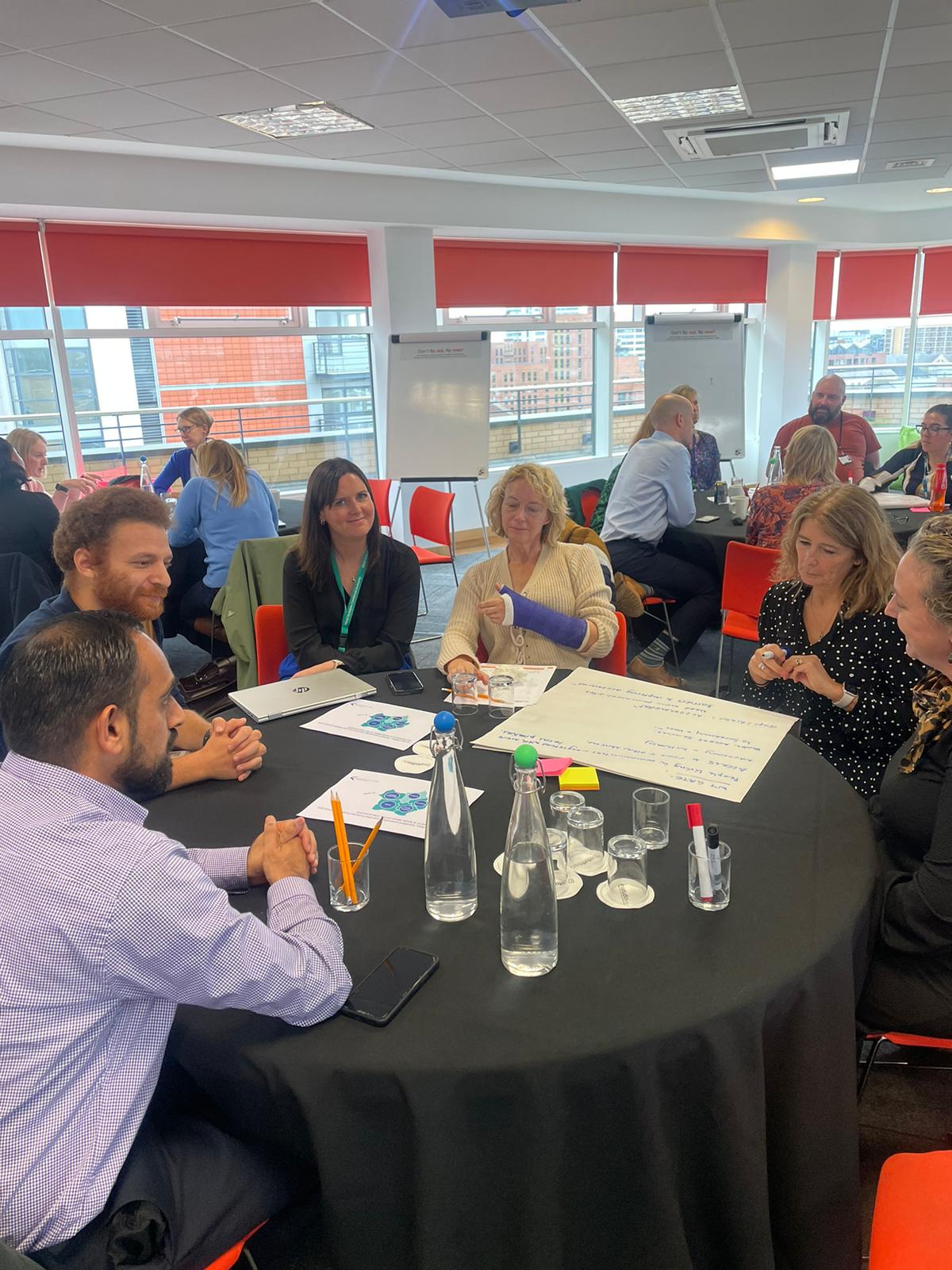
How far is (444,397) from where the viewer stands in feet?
22.2

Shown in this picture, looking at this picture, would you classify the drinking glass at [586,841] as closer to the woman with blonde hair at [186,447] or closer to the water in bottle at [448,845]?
the water in bottle at [448,845]

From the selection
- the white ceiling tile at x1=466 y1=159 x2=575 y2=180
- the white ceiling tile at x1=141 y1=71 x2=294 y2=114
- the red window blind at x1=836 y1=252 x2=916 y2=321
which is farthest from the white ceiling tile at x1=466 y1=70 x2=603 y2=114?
the red window blind at x1=836 y1=252 x2=916 y2=321

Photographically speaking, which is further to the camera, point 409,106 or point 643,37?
point 409,106

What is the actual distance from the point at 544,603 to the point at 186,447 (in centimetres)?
400

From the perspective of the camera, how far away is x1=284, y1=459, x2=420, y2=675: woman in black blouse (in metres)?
2.84

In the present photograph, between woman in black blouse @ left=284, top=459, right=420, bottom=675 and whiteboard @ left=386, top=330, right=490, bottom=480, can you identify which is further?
whiteboard @ left=386, top=330, right=490, bottom=480

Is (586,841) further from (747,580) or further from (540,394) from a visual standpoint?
(540,394)

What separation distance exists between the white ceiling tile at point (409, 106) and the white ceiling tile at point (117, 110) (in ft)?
2.86

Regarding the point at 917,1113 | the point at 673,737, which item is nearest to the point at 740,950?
the point at 673,737

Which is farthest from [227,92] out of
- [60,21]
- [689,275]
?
[689,275]

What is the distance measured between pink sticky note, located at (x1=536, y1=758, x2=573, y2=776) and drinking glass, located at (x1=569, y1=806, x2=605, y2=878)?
0.20 metres

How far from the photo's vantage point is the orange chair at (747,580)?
12.0ft

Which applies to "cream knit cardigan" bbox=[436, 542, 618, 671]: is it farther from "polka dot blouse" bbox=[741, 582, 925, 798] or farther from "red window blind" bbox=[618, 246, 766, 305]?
"red window blind" bbox=[618, 246, 766, 305]

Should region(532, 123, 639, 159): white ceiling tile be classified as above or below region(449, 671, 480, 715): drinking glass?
above
